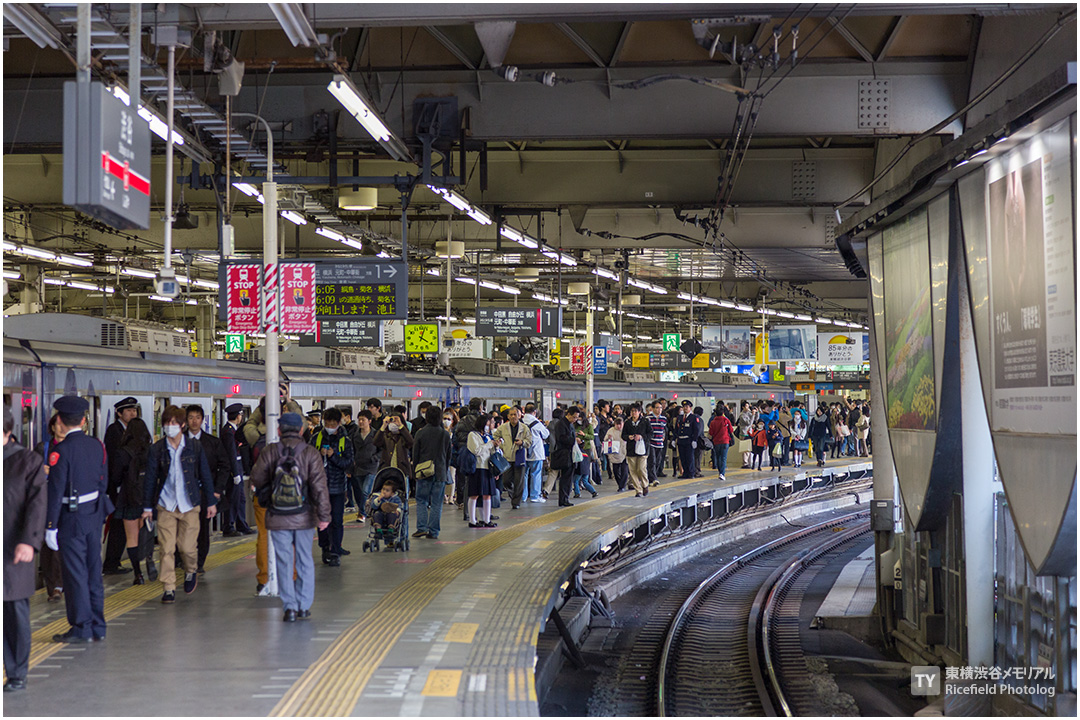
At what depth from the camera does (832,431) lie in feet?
104

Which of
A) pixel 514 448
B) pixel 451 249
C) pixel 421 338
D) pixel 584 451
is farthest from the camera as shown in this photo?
pixel 421 338

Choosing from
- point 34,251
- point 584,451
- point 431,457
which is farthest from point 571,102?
point 34,251

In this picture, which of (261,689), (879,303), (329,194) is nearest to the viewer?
(261,689)

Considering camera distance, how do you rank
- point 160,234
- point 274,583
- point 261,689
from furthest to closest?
point 160,234 < point 274,583 < point 261,689

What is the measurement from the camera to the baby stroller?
12.0m

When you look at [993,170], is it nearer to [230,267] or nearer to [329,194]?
[230,267]

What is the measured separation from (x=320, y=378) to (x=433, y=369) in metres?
6.29

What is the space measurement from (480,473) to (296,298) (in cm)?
506

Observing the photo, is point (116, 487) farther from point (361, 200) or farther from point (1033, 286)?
point (1033, 286)

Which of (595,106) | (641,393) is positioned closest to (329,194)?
(595,106)

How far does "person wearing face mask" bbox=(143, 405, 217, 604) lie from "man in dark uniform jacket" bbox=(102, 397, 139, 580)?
0.89 meters

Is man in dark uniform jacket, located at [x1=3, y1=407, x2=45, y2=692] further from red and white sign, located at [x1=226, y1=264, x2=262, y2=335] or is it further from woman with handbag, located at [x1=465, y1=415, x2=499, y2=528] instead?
woman with handbag, located at [x1=465, y1=415, x2=499, y2=528]

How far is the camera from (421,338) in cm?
2436

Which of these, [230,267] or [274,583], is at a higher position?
[230,267]
